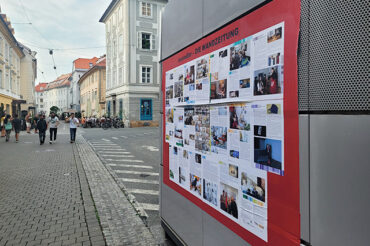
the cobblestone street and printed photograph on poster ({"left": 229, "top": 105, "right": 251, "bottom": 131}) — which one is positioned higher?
A: printed photograph on poster ({"left": 229, "top": 105, "right": 251, "bottom": 131})

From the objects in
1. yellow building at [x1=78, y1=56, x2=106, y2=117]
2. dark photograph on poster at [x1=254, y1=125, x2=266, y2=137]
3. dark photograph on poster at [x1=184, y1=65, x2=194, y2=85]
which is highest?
yellow building at [x1=78, y1=56, x2=106, y2=117]

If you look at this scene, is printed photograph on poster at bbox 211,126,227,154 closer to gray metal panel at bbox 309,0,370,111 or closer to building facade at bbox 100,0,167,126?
gray metal panel at bbox 309,0,370,111

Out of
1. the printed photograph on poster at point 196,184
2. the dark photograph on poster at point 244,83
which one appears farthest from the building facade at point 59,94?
the dark photograph on poster at point 244,83

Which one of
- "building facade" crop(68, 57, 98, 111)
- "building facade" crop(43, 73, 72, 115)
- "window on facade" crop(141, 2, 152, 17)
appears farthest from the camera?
"building facade" crop(43, 73, 72, 115)

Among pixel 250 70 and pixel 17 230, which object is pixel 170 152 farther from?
pixel 17 230

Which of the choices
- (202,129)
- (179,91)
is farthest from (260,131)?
(179,91)

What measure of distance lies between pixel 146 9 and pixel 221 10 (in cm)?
3250

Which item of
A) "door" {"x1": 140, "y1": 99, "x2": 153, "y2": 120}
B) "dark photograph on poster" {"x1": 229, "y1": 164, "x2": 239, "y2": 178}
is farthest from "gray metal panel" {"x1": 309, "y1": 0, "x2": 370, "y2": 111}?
"door" {"x1": 140, "y1": 99, "x2": 153, "y2": 120}

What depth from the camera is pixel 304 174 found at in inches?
61.9

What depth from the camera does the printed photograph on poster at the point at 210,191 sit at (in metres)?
2.49

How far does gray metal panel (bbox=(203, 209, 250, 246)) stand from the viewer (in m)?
2.22

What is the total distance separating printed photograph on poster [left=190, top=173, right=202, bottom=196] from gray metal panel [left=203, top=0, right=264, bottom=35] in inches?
55.8

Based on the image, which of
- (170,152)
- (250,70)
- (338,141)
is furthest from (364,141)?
(170,152)

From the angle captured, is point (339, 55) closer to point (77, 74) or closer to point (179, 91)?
point (179, 91)
